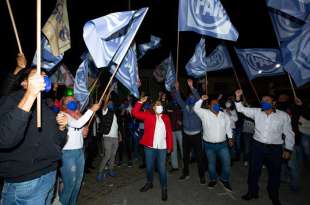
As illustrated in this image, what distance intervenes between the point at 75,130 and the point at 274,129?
4084 millimetres

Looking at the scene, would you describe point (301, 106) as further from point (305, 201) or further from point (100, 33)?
point (100, 33)

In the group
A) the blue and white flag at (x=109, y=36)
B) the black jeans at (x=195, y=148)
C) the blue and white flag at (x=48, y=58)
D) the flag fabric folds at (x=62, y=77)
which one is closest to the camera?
the blue and white flag at (x=109, y=36)

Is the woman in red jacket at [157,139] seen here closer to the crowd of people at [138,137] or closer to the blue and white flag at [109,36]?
the crowd of people at [138,137]

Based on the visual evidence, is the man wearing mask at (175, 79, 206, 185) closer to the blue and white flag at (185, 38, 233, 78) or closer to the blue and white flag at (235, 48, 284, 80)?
the blue and white flag at (185, 38, 233, 78)

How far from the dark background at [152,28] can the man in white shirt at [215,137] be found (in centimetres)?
784

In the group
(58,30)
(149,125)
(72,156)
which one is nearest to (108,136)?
(149,125)

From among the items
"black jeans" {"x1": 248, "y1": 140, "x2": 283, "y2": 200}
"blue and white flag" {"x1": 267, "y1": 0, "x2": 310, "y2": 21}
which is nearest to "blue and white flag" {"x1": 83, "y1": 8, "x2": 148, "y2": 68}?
"blue and white flag" {"x1": 267, "y1": 0, "x2": 310, "y2": 21}

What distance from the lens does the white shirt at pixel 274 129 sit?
551 centimetres

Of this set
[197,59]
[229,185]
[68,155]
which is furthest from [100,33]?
[229,185]

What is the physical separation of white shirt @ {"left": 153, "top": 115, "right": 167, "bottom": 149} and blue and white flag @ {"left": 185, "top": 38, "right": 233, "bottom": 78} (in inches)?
66.2

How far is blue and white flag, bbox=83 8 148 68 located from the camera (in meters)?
4.02

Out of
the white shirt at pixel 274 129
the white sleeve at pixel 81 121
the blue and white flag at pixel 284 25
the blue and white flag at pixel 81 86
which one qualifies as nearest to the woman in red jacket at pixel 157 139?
the blue and white flag at pixel 81 86

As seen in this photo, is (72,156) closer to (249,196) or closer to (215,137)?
(215,137)

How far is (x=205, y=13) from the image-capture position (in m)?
5.47
